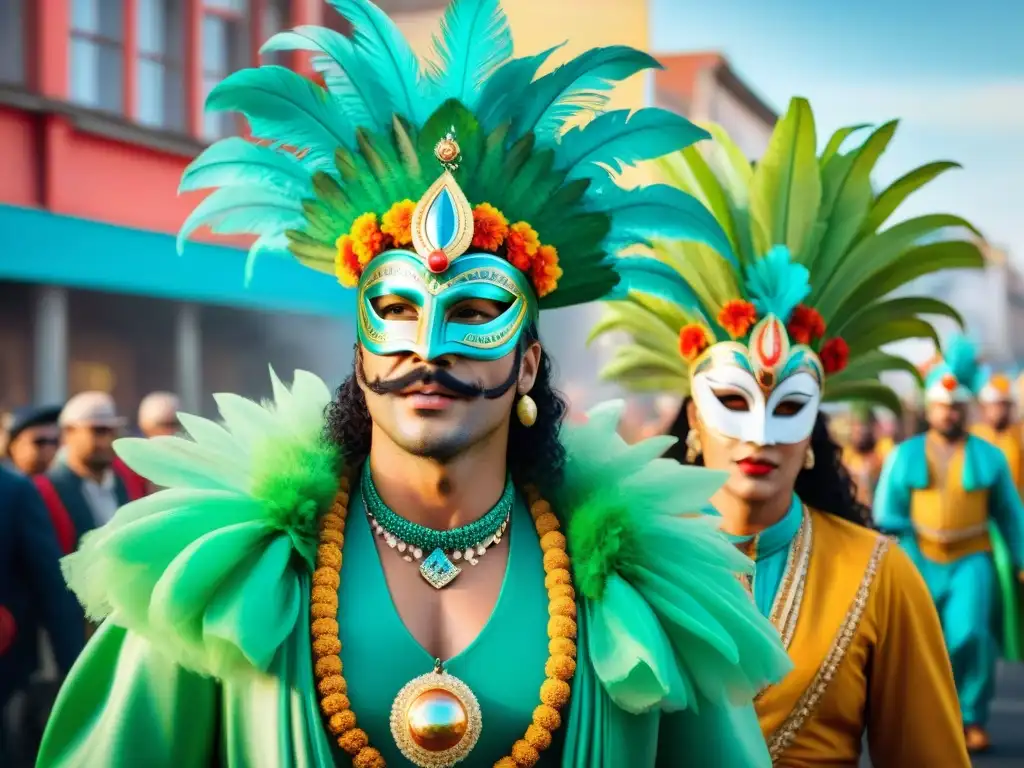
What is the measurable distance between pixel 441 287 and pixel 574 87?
0.55 metres

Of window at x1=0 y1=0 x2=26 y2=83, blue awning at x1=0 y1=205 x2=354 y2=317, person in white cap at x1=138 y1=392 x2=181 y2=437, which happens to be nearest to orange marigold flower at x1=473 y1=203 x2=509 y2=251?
person in white cap at x1=138 y1=392 x2=181 y2=437

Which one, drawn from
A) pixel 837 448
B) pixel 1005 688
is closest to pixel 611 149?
pixel 837 448

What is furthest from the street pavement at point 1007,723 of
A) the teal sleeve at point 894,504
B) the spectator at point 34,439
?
the spectator at point 34,439

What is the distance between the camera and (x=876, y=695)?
14.5ft

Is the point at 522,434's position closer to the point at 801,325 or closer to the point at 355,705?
the point at 355,705

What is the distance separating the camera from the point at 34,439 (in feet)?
29.6

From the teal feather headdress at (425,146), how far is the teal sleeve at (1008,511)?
6.28 meters

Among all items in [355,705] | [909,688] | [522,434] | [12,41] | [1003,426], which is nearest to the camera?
[355,705]

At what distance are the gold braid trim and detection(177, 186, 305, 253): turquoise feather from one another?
6.14ft

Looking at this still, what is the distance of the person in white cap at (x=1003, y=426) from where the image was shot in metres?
12.2

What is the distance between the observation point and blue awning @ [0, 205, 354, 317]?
1448 centimetres

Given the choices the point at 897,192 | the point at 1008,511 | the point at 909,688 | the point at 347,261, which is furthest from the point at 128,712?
the point at 1008,511

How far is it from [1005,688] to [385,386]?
9557 mm

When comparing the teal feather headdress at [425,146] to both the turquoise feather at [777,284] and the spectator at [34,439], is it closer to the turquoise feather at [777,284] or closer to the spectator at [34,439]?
the turquoise feather at [777,284]
